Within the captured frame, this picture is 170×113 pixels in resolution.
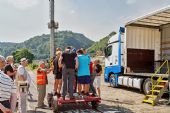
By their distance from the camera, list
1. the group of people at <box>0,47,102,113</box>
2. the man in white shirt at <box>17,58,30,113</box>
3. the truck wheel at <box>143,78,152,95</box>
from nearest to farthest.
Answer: the man in white shirt at <box>17,58,30,113</box>
the group of people at <box>0,47,102,113</box>
the truck wheel at <box>143,78,152,95</box>

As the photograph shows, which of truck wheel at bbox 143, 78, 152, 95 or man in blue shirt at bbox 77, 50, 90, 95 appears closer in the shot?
man in blue shirt at bbox 77, 50, 90, 95

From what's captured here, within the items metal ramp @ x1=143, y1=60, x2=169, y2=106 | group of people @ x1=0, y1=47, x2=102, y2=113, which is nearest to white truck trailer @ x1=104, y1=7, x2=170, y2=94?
metal ramp @ x1=143, y1=60, x2=169, y2=106

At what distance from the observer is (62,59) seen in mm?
11055

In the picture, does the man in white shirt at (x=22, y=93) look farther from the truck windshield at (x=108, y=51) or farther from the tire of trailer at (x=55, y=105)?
the truck windshield at (x=108, y=51)

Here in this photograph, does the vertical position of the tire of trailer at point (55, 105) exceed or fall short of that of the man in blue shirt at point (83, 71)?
it falls short

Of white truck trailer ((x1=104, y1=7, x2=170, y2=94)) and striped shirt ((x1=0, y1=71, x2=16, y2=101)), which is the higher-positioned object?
white truck trailer ((x1=104, y1=7, x2=170, y2=94))

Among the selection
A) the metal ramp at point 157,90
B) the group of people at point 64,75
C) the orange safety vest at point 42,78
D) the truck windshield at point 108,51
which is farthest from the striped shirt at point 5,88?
the truck windshield at point 108,51

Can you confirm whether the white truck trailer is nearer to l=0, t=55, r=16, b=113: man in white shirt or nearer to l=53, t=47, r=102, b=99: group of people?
l=53, t=47, r=102, b=99: group of people

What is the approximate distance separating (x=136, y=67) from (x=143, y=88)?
2880 millimetres

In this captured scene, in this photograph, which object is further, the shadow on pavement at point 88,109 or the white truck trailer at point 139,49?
the white truck trailer at point 139,49

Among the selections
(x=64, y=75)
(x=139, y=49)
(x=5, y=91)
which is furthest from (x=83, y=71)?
(x=139, y=49)

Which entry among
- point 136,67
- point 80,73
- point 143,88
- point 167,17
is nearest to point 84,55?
point 80,73

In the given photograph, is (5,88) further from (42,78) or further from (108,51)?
(108,51)

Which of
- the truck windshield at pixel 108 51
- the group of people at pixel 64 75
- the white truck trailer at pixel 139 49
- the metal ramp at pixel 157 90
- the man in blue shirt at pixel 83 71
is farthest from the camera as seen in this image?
the truck windshield at pixel 108 51
